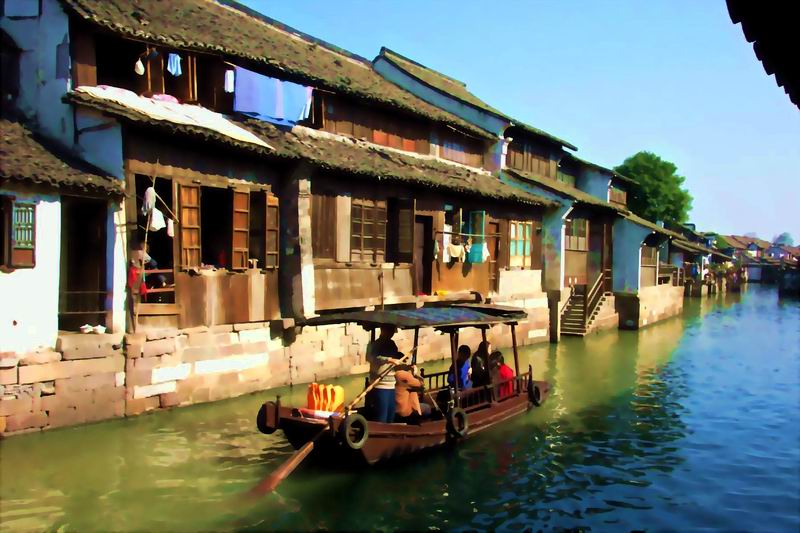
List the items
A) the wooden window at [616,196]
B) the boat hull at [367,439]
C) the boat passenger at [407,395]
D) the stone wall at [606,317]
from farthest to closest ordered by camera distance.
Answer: the wooden window at [616,196], the stone wall at [606,317], the boat passenger at [407,395], the boat hull at [367,439]

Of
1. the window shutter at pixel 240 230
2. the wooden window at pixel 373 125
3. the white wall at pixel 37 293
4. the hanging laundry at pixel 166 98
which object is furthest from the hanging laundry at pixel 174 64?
the wooden window at pixel 373 125

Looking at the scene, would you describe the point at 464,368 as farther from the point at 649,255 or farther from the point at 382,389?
the point at 649,255

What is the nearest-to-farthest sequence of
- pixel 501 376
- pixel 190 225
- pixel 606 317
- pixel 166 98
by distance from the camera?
pixel 190 225 → pixel 501 376 → pixel 166 98 → pixel 606 317

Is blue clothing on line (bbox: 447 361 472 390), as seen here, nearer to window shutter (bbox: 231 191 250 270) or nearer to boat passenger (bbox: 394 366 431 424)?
boat passenger (bbox: 394 366 431 424)

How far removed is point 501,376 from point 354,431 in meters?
4.88

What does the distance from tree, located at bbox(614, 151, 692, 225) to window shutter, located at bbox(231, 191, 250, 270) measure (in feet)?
147

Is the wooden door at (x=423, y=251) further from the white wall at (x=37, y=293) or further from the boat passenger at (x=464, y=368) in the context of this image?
the white wall at (x=37, y=293)

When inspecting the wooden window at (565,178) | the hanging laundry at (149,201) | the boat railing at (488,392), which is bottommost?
the boat railing at (488,392)

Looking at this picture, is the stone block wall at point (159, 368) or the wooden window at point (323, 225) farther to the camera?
the wooden window at point (323, 225)

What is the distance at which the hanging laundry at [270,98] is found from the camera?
14516 millimetres

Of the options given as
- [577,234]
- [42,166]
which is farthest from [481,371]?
[577,234]

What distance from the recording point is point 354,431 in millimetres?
8992

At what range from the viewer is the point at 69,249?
12398 millimetres

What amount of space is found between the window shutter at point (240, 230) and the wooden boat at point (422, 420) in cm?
287
